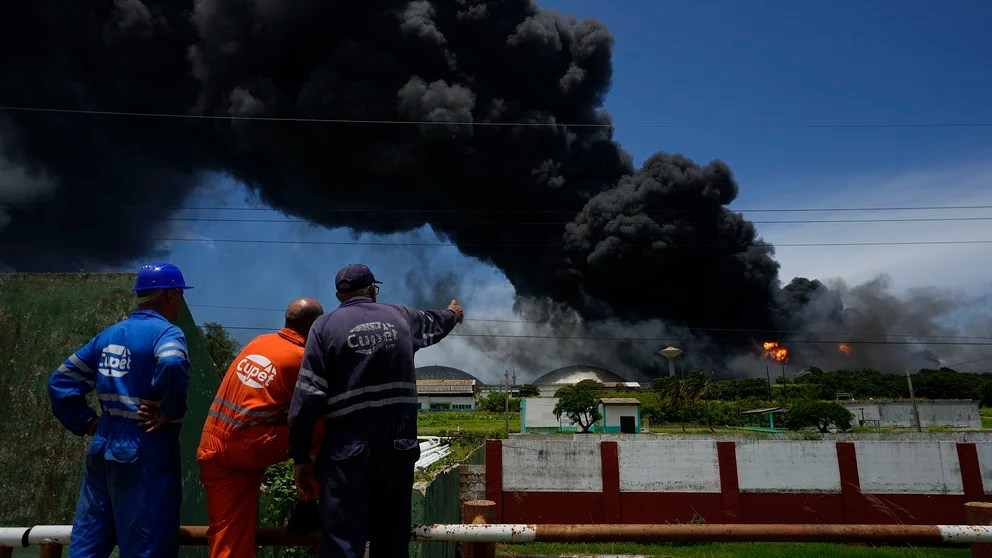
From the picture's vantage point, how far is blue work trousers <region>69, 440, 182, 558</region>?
2178 mm

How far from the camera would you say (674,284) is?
6022 centimetres

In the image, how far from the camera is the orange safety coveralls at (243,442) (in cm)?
223

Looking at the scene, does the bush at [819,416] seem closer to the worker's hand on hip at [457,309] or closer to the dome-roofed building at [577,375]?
the worker's hand on hip at [457,309]

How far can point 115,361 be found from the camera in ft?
7.65

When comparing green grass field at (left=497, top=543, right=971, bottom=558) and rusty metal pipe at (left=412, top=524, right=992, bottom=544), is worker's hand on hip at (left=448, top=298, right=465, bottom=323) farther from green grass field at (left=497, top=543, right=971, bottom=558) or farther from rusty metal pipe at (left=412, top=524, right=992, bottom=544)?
green grass field at (left=497, top=543, right=971, bottom=558)

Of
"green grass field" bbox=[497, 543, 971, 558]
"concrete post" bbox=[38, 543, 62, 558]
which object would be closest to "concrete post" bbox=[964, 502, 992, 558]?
"concrete post" bbox=[38, 543, 62, 558]

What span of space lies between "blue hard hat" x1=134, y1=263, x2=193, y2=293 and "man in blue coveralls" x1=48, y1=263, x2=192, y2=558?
0.15 metres

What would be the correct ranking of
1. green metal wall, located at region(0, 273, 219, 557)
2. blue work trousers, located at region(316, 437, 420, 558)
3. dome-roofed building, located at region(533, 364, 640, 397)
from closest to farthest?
blue work trousers, located at region(316, 437, 420, 558) < green metal wall, located at region(0, 273, 219, 557) < dome-roofed building, located at region(533, 364, 640, 397)

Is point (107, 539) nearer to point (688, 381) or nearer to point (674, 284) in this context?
point (688, 381)

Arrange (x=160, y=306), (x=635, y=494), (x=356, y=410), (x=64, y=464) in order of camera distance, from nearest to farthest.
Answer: (x=356, y=410) < (x=160, y=306) < (x=64, y=464) < (x=635, y=494)

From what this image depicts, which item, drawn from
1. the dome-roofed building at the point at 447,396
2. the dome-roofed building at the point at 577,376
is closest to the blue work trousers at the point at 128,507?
the dome-roofed building at the point at 447,396

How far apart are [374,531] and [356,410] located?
1.47ft

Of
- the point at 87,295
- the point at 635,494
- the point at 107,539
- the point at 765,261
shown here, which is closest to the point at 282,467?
the point at 87,295

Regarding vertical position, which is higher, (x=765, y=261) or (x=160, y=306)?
(x=765, y=261)
